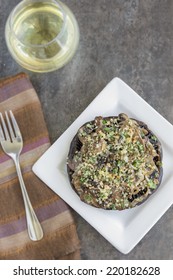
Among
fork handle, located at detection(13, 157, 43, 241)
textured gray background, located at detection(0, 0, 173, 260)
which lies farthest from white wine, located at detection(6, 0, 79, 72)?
fork handle, located at detection(13, 157, 43, 241)

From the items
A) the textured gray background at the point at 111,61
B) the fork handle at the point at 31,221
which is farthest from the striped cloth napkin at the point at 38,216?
→ the textured gray background at the point at 111,61

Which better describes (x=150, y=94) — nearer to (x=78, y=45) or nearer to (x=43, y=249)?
(x=78, y=45)

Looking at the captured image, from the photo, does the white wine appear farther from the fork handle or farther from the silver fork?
the fork handle

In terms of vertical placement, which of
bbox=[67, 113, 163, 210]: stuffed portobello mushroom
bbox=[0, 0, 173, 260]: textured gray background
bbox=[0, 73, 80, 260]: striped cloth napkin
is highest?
bbox=[0, 0, 173, 260]: textured gray background

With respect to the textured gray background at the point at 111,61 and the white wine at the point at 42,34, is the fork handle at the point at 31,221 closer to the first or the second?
the textured gray background at the point at 111,61
